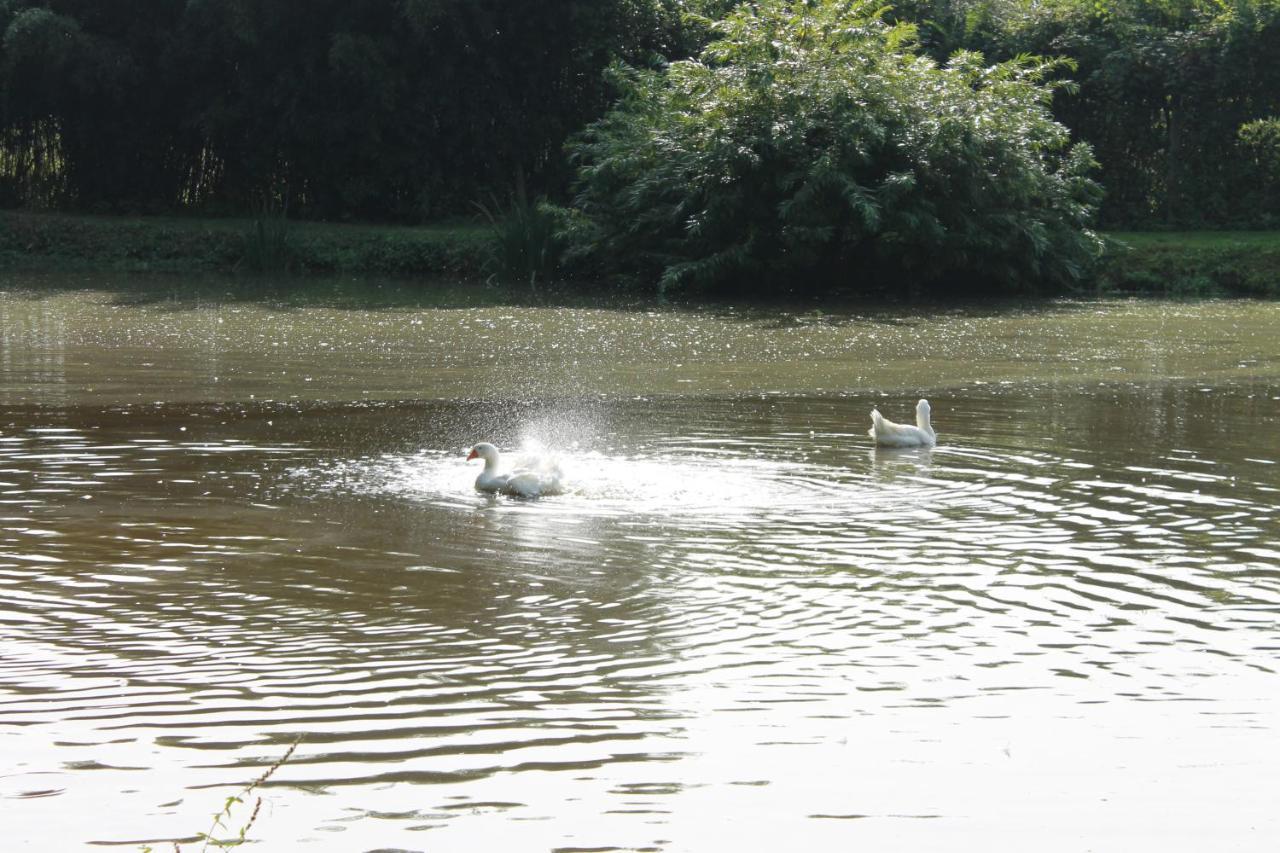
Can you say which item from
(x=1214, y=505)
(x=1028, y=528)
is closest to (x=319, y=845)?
(x=1028, y=528)

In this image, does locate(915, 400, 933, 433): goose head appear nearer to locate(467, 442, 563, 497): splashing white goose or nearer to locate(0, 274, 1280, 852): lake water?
locate(0, 274, 1280, 852): lake water

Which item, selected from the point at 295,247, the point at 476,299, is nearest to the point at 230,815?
the point at 476,299

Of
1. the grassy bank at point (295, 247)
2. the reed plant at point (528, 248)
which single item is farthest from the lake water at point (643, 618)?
the reed plant at point (528, 248)

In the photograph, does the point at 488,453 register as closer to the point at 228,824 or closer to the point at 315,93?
the point at 228,824

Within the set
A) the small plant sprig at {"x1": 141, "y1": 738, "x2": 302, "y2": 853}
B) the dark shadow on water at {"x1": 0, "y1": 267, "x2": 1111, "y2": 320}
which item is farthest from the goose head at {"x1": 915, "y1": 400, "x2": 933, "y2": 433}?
the dark shadow on water at {"x1": 0, "y1": 267, "x2": 1111, "y2": 320}

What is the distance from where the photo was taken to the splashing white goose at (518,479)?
366 inches

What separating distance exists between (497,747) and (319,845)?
858 mm

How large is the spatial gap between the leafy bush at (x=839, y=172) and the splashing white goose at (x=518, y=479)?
42.9 ft

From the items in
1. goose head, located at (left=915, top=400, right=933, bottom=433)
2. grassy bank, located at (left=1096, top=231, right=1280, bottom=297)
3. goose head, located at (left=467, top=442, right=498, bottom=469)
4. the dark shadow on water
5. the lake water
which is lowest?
the lake water

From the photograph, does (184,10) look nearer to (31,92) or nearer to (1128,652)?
(31,92)

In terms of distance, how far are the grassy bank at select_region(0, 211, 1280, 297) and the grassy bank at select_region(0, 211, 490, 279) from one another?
0.02 metres

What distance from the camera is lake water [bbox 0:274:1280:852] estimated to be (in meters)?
4.60

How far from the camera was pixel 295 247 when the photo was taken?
95.6 ft

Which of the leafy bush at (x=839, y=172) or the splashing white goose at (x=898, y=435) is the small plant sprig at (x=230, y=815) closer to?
the splashing white goose at (x=898, y=435)
